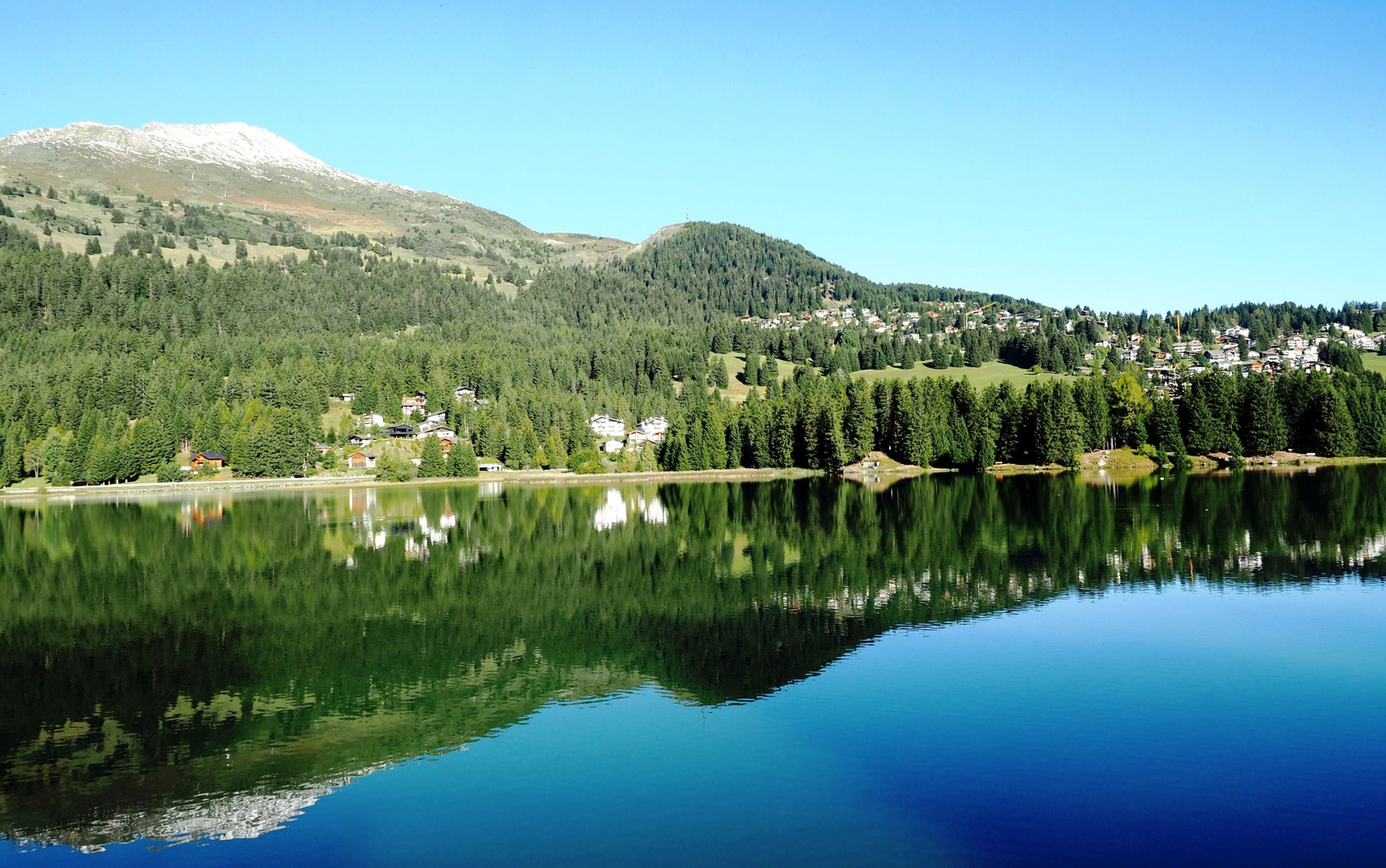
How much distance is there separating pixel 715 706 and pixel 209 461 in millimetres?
136571

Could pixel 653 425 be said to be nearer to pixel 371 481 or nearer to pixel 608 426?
pixel 608 426

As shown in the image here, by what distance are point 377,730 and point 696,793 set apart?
28.5 feet

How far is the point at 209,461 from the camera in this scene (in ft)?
461

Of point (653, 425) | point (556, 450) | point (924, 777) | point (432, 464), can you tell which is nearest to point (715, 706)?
point (924, 777)

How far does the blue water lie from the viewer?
15961mm

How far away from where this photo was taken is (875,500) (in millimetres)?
83250

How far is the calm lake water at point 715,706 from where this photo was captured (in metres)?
16.7

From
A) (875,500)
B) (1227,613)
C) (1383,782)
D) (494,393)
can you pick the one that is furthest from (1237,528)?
(494,393)

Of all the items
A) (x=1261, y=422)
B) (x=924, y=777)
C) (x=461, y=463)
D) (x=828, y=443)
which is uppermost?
(x=1261, y=422)

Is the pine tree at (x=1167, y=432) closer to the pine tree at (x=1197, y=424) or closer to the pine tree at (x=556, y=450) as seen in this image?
the pine tree at (x=1197, y=424)

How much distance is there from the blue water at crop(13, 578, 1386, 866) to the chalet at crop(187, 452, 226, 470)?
5249 inches

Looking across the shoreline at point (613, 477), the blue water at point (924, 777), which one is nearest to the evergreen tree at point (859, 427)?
the shoreline at point (613, 477)

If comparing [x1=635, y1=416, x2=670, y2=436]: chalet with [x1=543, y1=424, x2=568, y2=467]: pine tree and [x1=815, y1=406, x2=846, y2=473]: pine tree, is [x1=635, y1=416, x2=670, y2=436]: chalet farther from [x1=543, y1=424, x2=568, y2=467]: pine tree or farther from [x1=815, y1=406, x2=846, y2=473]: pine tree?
[x1=815, y1=406, x2=846, y2=473]: pine tree

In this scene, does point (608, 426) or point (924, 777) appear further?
point (608, 426)
